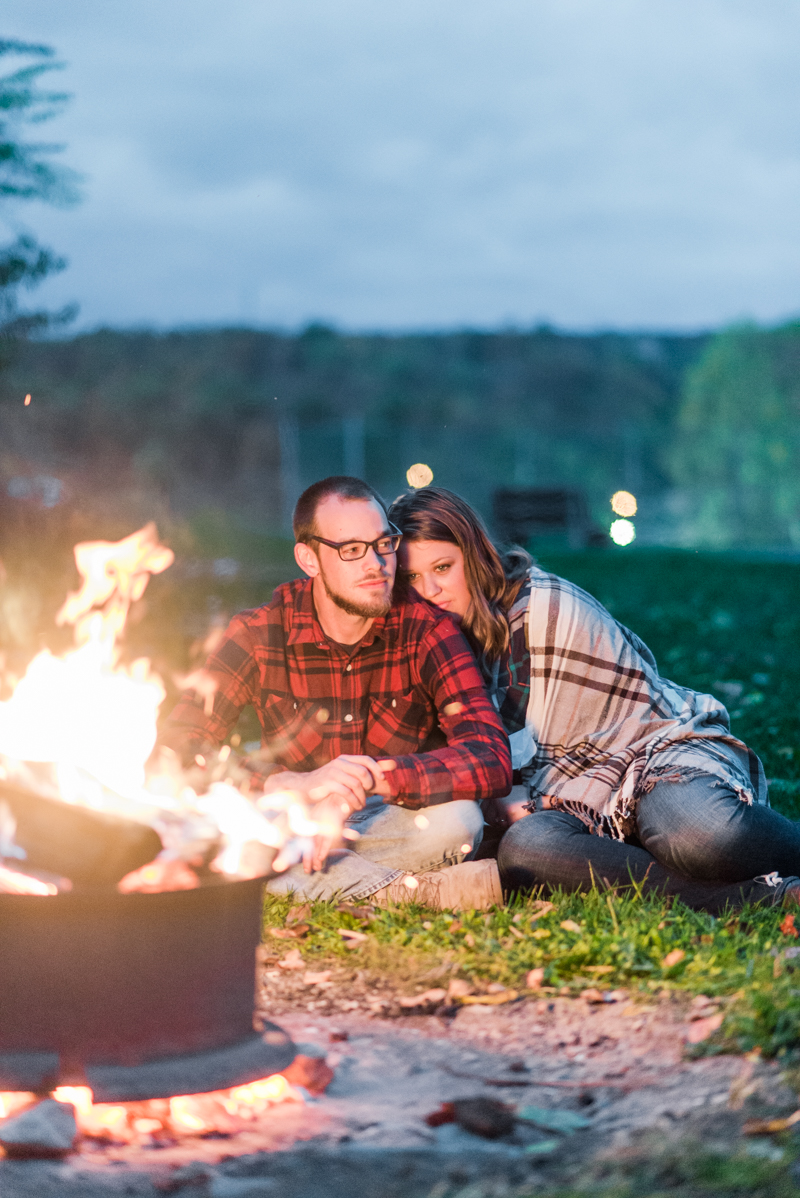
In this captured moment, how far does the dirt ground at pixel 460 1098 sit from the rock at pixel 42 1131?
49 mm

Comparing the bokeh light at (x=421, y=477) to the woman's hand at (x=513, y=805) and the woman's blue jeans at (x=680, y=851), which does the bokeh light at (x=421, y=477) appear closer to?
the woman's hand at (x=513, y=805)

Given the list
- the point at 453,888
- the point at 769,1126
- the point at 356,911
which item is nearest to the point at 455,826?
the point at 453,888

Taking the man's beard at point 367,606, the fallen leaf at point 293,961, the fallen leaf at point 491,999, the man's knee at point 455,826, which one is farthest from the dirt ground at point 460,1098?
the man's beard at point 367,606

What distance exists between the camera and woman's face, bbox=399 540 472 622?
4855mm

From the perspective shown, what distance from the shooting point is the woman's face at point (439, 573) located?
15.9ft

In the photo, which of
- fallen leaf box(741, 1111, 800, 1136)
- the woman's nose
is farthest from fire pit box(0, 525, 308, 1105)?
the woman's nose

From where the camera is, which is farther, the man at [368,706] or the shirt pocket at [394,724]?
the shirt pocket at [394,724]

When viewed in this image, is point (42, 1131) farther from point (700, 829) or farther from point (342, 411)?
point (342, 411)

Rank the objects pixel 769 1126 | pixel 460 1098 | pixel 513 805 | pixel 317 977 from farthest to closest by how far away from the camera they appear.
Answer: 1. pixel 513 805
2. pixel 317 977
3. pixel 460 1098
4. pixel 769 1126

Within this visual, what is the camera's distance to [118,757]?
141 inches

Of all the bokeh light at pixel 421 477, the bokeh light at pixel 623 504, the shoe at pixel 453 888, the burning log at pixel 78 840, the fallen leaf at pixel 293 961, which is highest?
the bokeh light at pixel 421 477

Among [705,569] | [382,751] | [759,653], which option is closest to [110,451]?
[705,569]

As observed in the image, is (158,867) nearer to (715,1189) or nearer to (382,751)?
(715,1189)

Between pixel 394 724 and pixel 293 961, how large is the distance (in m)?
0.97
